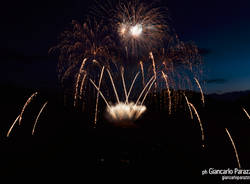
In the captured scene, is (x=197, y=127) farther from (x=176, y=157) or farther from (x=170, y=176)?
(x=170, y=176)

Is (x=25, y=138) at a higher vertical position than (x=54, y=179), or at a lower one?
higher

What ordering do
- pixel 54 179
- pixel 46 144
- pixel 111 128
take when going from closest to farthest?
pixel 54 179, pixel 46 144, pixel 111 128

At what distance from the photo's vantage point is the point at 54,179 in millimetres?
11602

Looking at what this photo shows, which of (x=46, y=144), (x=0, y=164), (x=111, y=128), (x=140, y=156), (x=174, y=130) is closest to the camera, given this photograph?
(x=0, y=164)

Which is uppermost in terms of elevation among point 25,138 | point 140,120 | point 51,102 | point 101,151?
point 51,102

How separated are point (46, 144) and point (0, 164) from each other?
159 inches

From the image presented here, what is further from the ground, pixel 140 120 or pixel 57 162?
pixel 140 120

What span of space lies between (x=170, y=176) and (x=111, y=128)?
9978 mm

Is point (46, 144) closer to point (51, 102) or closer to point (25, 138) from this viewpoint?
point (25, 138)

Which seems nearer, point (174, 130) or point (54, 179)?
point (54, 179)

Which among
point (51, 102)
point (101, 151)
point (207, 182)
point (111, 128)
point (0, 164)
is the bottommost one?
point (207, 182)

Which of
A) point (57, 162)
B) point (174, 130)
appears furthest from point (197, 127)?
point (57, 162)

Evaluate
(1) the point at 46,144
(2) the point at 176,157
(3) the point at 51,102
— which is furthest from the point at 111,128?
(3) the point at 51,102

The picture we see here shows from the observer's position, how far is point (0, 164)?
44.3 feet
